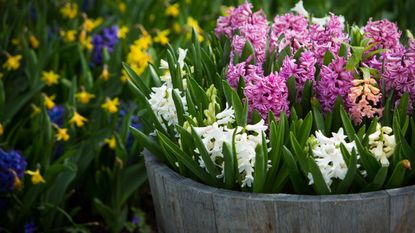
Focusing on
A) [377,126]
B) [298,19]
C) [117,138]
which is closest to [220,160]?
[377,126]

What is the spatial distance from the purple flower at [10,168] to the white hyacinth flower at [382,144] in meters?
1.39

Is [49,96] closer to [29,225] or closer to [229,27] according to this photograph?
[29,225]

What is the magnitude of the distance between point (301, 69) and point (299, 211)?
1.53 ft

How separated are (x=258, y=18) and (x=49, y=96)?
1326 mm

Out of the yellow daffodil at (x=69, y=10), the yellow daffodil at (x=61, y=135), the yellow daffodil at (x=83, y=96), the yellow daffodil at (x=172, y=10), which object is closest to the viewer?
the yellow daffodil at (x=61, y=135)

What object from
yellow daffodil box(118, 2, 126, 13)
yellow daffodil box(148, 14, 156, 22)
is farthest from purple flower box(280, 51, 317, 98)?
yellow daffodil box(118, 2, 126, 13)

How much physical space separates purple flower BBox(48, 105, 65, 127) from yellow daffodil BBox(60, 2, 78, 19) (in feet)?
2.92

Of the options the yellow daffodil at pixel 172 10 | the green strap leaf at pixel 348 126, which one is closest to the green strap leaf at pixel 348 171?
the green strap leaf at pixel 348 126

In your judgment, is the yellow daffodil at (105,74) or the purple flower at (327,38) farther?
the yellow daffodil at (105,74)

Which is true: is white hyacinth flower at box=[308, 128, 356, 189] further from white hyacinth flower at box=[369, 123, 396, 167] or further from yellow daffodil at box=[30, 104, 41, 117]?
yellow daffodil at box=[30, 104, 41, 117]

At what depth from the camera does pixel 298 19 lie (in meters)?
2.55

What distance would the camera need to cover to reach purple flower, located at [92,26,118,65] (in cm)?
364

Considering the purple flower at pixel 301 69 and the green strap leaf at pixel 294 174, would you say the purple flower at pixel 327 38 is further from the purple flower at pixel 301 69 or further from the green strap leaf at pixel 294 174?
the green strap leaf at pixel 294 174

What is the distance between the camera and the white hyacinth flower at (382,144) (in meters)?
1.94
